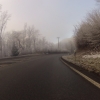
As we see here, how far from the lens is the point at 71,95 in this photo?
18.2 ft

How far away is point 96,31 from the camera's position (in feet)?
58.4

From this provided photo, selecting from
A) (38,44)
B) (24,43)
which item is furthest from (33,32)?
(38,44)

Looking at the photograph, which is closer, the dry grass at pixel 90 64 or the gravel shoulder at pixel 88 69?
the gravel shoulder at pixel 88 69

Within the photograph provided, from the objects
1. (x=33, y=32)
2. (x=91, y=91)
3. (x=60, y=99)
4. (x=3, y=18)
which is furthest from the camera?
(x=33, y=32)

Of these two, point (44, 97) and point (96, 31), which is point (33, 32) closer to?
point (96, 31)

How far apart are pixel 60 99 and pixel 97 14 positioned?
1797 centimetres

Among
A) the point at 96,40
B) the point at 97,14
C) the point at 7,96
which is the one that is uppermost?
the point at 97,14

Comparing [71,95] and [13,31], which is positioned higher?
[13,31]

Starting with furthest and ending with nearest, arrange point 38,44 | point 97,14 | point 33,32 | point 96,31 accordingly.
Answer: point 38,44 < point 33,32 < point 97,14 < point 96,31

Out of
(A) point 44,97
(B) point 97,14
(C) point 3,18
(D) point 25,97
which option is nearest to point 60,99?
(A) point 44,97

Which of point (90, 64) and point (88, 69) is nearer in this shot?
point (88, 69)

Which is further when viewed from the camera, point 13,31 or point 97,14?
point 13,31

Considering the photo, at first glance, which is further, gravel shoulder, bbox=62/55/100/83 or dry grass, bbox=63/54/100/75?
dry grass, bbox=63/54/100/75

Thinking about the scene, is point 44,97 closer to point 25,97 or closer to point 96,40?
point 25,97
